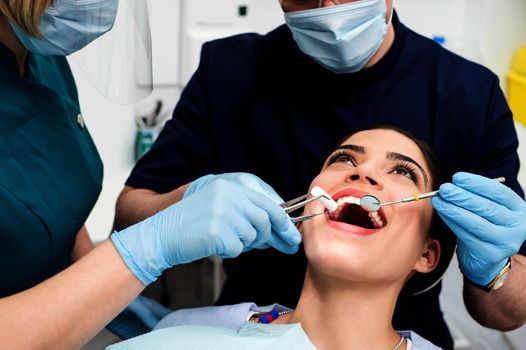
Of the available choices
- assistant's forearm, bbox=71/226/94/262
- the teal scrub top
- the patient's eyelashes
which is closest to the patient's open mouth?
the patient's eyelashes

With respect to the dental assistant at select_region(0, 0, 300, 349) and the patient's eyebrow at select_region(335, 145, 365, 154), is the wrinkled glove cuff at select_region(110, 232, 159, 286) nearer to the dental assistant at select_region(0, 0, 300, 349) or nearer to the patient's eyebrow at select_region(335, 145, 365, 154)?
the dental assistant at select_region(0, 0, 300, 349)

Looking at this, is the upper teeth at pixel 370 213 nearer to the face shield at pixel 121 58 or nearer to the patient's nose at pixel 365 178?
the patient's nose at pixel 365 178

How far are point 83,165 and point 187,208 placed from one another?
45cm

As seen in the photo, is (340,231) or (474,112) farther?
(474,112)

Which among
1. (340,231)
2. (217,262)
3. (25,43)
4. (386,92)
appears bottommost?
(217,262)

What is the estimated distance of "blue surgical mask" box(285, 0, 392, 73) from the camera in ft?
4.72

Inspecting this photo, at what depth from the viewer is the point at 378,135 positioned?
1481 mm

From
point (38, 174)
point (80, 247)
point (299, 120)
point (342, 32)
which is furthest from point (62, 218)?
point (342, 32)

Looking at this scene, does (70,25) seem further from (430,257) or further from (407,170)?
(430,257)

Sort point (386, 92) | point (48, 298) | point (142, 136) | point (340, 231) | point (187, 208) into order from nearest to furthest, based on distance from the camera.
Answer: point (48, 298) < point (187, 208) < point (340, 231) < point (386, 92) < point (142, 136)

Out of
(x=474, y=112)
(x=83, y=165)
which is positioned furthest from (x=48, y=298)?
(x=474, y=112)

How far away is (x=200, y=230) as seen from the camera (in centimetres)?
118

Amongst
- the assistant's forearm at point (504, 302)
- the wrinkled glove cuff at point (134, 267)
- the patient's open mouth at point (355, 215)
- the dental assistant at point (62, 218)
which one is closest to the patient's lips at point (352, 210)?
the patient's open mouth at point (355, 215)

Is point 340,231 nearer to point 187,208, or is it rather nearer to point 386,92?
point 187,208
